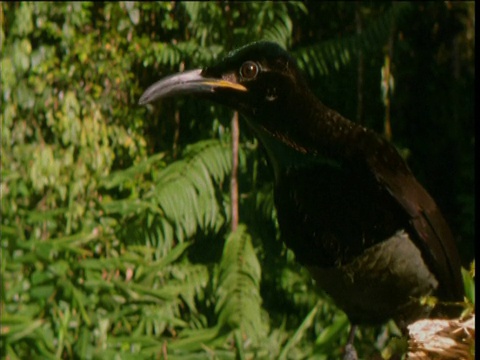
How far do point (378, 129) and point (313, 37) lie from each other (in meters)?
0.52

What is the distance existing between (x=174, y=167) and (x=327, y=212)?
1.84m

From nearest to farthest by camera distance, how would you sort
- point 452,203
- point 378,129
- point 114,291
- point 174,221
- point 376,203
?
1. point 376,203
2. point 114,291
3. point 174,221
4. point 378,129
5. point 452,203

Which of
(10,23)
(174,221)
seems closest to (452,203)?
(174,221)

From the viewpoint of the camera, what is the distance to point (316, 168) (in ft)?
3.39

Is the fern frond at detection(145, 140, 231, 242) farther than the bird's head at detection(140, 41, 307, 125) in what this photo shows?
Yes

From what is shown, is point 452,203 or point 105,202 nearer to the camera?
point 105,202

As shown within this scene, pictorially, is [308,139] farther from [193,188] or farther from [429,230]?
[193,188]

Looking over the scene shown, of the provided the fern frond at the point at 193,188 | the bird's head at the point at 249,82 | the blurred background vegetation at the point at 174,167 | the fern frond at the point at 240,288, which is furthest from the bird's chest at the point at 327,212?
the fern frond at the point at 193,188

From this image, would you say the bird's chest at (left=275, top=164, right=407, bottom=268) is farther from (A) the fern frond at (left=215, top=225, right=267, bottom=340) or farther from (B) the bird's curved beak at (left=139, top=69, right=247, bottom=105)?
(A) the fern frond at (left=215, top=225, right=267, bottom=340)

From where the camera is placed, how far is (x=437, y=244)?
1.33 m

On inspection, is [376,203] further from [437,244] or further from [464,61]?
[464,61]

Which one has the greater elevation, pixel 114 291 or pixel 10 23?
pixel 10 23

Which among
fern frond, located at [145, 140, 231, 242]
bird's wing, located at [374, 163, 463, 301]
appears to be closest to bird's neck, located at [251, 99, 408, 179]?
bird's wing, located at [374, 163, 463, 301]

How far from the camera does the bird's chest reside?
3.38 feet
